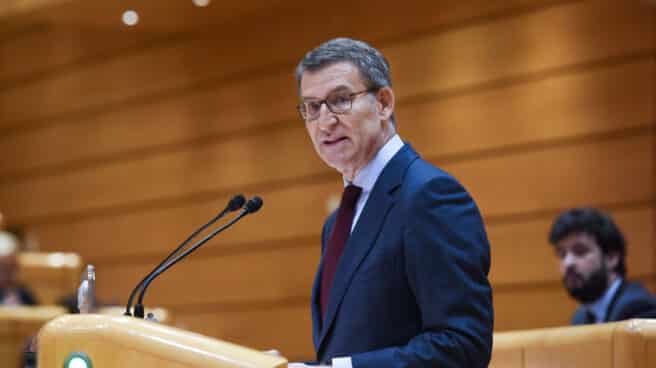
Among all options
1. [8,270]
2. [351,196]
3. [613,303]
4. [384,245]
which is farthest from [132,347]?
[8,270]

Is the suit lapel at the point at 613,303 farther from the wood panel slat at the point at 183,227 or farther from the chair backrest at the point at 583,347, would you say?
the wood panel slat at the point at 183,227

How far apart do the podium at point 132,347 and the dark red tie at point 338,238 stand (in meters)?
0.43

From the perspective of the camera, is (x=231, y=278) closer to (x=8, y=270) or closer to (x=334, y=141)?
(x=8, y=270)

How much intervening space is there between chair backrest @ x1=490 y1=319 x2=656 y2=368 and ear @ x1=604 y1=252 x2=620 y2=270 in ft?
3.94

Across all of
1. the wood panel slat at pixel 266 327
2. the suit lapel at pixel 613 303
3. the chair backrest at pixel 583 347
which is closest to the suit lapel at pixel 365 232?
the chair backrest at pixel 583 347

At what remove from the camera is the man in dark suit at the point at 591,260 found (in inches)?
144

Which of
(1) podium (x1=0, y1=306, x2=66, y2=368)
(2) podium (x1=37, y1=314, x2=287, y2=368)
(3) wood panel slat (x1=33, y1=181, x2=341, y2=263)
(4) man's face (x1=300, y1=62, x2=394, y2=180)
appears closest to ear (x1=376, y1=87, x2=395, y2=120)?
(4) man's face (x1=300, y1=62, x2=394, y2=180)

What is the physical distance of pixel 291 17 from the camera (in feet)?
23.3

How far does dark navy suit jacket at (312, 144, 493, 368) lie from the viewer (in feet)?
5.82

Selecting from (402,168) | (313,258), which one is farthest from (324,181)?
(402,168)

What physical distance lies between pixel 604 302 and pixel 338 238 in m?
1.91

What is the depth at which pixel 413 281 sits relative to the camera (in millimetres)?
1846

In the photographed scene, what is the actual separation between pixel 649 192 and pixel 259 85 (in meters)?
3.16

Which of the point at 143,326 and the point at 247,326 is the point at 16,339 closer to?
the point at 247,326
